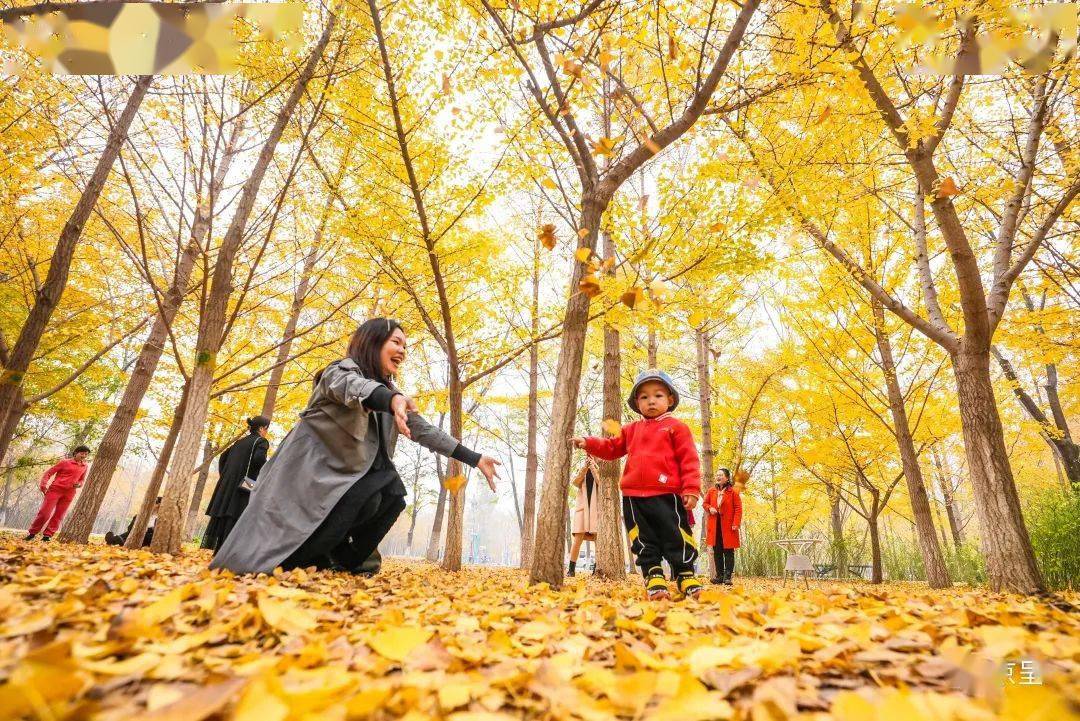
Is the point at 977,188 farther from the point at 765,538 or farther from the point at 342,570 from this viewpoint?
the point at 765,538

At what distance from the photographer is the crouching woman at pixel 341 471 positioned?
2494mm

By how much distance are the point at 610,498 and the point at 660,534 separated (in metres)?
3.36

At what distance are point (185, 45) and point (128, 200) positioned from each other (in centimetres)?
877

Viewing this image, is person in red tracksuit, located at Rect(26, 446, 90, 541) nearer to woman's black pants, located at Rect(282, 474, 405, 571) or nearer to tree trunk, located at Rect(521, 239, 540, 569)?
woman's black pants, located at Rect(282, 474, 405, 571)

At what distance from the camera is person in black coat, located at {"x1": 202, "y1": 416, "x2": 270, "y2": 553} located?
5582 millimetres

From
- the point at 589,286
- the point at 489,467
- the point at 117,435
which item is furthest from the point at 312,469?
the point at 117,435

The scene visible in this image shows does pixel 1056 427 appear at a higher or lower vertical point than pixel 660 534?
higher

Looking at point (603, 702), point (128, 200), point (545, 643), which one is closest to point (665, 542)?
point (545, 643)

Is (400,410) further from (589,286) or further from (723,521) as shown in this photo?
(723,521)

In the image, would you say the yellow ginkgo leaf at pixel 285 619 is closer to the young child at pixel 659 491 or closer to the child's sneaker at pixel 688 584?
the young child at pixel 659 491

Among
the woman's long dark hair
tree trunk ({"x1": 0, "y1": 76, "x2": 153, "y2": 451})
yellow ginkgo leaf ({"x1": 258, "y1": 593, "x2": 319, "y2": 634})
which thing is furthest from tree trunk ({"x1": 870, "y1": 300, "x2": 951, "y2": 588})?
tree trunk ({"x1": 0, "y1": 76, "x2": 153, "y2": 451})

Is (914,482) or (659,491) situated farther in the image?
(914,482)

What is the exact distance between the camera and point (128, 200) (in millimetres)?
8250

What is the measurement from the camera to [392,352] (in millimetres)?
3035
